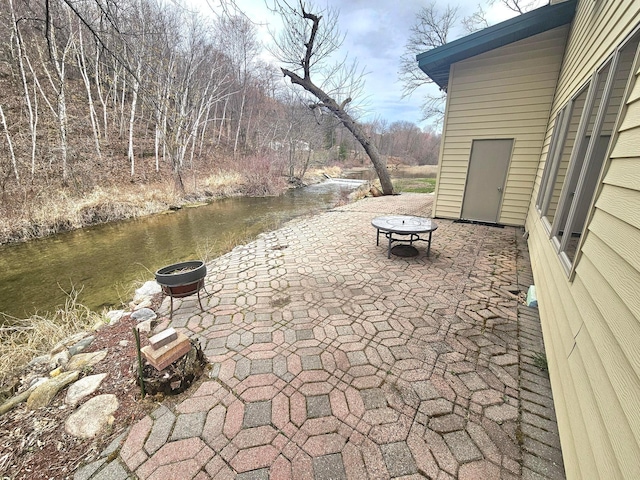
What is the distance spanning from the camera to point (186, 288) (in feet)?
9.40

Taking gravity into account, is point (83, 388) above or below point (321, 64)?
below

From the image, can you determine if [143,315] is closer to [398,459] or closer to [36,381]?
[36,381]

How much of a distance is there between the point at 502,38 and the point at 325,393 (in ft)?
22.4

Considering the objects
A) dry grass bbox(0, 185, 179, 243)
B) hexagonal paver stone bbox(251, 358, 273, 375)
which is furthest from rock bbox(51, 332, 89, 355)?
dry grass bbox(0, 185, 179, 243)

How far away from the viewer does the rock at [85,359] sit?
2.35m

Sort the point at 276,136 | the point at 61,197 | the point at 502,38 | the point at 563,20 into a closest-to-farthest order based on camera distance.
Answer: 1. the point at 563,20
2. the point at 502,38
3. the point at 61,197
4. the point at 276,136

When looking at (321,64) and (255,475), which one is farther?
(321,64)

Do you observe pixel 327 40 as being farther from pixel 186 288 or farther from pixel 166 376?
pixel 166 376

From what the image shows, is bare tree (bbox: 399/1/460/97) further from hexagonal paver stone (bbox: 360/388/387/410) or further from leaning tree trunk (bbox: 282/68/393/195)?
hexagonal paver stone (bbox: 360/388/387/410)

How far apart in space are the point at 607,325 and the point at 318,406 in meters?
1.73

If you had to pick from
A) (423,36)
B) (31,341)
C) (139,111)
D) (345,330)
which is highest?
(423,36)

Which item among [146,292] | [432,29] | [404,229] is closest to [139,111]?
[146,292]

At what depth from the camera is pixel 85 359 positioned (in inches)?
95.1

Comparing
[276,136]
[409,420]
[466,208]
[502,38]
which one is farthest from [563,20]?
[276,136]
